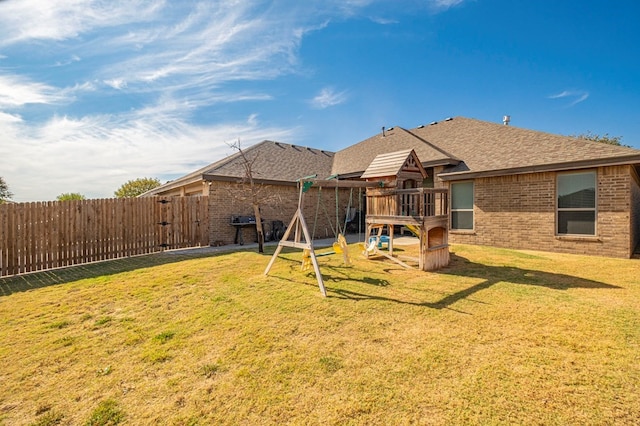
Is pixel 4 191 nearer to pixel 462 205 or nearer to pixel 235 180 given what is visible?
pixel 235 180

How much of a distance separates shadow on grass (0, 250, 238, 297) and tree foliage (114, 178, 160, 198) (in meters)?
42.9

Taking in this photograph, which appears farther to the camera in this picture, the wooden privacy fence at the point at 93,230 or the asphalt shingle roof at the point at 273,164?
A: the asphalt shingle roof at the point at 273,164

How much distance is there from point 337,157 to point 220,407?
1813 centimetres

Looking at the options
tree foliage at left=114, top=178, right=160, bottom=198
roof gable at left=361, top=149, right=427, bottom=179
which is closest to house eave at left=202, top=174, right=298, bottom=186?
roof gable at left=361, top=149, right=427, bottom=179

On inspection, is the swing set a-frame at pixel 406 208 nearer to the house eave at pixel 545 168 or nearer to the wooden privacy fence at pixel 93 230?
the house eave at pixel 545 168

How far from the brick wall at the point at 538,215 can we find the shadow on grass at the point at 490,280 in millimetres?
3670

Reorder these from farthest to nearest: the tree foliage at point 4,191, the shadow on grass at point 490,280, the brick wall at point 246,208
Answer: the tree foliage at point 4,191
the brick wall at point 246,208
the shadow on grass at point 490,280

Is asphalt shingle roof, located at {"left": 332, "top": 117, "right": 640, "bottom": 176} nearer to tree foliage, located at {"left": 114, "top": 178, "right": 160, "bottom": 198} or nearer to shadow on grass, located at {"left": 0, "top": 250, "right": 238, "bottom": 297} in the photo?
shadow on grass, located at {"left": 0, "top": 250, "right": 238, "bottom": 297}

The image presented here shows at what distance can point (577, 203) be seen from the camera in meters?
9.02

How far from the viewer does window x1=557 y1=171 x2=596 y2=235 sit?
8773 mm

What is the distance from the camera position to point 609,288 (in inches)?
213

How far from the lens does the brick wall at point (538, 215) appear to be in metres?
8.24

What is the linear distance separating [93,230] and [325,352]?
9.39 m

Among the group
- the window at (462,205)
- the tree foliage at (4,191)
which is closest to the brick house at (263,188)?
the window at (462,205)
